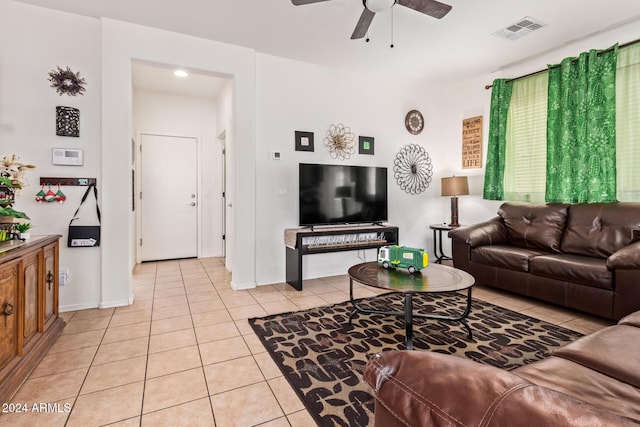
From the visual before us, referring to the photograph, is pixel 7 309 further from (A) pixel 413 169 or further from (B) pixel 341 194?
(A) pixel 413 169

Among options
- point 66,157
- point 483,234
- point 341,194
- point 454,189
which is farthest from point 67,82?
point 454,189

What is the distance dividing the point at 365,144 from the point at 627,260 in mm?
2934

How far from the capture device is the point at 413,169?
481 centimetres

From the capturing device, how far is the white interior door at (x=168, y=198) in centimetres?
508

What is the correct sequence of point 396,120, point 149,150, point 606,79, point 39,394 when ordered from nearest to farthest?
point 39,394
point 606,79
point 396,120
point 149,150

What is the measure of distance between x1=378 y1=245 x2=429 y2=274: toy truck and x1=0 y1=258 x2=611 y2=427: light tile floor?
2.88 feet

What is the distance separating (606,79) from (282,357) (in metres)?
4.03

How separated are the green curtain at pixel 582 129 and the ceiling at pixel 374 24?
1.24 ft

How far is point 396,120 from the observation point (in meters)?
4.67

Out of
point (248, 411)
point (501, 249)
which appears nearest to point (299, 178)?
point (501, 249)

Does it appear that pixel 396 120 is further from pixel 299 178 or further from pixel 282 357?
pixel 282 357

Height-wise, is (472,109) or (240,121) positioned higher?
(472,109)

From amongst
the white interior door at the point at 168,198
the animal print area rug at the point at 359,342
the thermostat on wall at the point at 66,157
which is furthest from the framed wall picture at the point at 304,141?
the white interior door at the point at 168,198

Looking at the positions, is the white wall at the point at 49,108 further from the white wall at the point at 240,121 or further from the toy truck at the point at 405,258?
the toy truck at the point at 405,258
